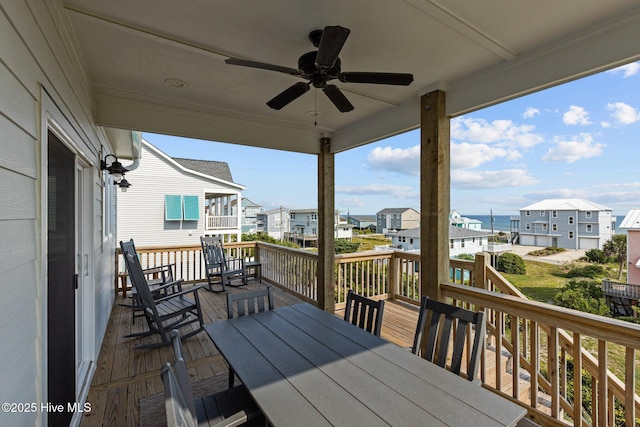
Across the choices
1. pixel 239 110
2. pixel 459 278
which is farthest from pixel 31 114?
pixel 459 278

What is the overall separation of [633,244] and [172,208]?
1094 cm

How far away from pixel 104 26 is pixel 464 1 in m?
2.25

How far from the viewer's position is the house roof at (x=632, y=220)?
213 cm

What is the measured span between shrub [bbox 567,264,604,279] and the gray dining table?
1796 mm

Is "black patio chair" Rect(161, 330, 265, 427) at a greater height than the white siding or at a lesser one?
lesser

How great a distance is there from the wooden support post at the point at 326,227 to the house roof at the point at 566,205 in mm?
2495

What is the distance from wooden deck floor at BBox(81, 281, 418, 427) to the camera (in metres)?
2.26

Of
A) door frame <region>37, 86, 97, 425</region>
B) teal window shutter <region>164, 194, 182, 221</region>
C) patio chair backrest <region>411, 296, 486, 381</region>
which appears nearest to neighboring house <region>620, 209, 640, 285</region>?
patio chair backrest <region>411, 296, 486, 381</region>

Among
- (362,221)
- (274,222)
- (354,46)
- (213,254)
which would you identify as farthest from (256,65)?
(274,222)

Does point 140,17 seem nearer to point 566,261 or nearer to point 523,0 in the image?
point 523,0

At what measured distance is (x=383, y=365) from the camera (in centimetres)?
158

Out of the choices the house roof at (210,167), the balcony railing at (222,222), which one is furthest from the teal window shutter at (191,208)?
the house roof at (210,167)

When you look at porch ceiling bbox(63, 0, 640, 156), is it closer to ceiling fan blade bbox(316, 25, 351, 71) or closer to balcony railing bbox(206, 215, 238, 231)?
ceiling fan blade bbox(316, 25, 351, 71)

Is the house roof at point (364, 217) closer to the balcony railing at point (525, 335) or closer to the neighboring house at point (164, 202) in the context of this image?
the balcony railing at point (525, 335)
